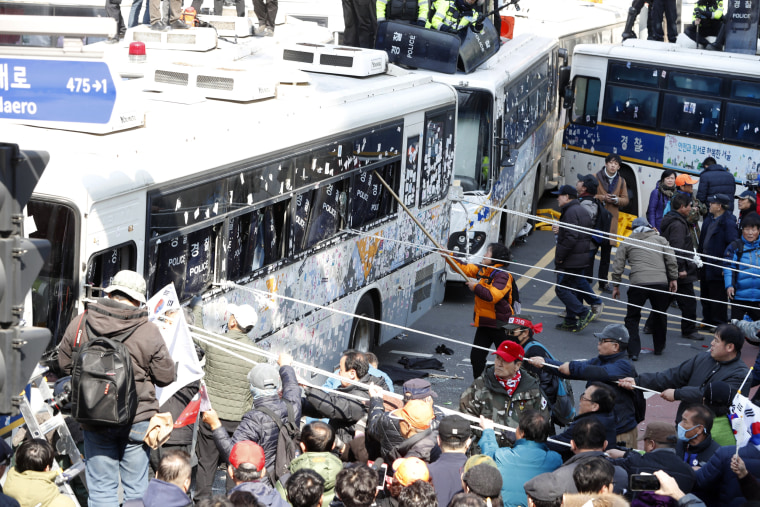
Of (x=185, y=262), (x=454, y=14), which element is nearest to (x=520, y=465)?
(x=185, y=262)

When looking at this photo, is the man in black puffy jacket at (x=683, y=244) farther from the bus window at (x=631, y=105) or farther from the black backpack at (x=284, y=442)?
the black backpack at (x=284, y=442)

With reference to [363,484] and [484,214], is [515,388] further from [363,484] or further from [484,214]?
[484,214]

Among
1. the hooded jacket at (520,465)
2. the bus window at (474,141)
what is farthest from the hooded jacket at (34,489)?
the bus window at (474,141)

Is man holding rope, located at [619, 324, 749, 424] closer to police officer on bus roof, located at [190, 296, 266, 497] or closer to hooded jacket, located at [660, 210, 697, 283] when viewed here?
police officer on bus roof, located at [190, 296, 266, 497]

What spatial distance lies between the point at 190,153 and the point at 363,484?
3.21 m

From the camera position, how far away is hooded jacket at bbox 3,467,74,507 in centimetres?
613

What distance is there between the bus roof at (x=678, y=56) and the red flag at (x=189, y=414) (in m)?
12.4

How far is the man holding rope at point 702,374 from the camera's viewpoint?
8.28 metres

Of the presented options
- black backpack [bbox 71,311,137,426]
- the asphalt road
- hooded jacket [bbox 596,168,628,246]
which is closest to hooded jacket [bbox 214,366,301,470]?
black backpack [bbox 71,311,137,426]

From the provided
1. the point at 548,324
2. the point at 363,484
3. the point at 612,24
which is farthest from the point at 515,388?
the point at 612,24

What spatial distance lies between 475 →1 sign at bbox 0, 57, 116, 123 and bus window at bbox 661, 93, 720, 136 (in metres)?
12.5

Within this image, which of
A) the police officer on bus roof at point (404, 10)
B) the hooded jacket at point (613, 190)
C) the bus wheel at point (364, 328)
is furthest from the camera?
A: the hooded jacket at point (613, 190)

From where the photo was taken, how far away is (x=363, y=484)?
19.5 feet

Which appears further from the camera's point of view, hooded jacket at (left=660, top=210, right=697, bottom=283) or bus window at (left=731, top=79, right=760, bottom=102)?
bus window at (left=731, top=79, right=760, bottom=102)
